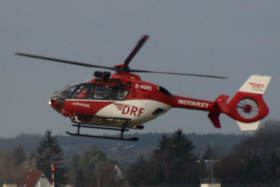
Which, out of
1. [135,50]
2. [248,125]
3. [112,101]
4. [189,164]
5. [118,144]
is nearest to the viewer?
[135,50]

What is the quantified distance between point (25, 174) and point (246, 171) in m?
19.7

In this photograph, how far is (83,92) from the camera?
20.7 m

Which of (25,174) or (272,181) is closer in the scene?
(272,181)

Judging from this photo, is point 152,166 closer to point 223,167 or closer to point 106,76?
point 223,167

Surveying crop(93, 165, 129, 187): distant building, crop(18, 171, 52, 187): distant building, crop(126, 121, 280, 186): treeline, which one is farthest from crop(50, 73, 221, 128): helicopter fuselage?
crop(18, 171, 52, 187): distant building

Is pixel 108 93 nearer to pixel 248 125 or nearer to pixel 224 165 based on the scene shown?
pixel 248 125

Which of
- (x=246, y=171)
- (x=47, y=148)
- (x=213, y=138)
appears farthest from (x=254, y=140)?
(x=213, y=138)

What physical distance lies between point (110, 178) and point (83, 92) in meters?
30.2

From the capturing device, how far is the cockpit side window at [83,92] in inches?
813

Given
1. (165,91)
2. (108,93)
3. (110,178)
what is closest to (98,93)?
(108,93)

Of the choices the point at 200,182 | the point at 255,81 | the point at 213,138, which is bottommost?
the point at 200,182

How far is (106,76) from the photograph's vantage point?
812 inches

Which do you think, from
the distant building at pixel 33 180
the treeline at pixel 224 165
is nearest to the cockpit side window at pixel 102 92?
the treeline at pixel 224 165

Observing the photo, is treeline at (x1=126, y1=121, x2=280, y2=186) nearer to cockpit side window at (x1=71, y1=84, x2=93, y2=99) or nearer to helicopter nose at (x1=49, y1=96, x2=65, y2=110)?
cockpit side window at (x1=71, y1=84, x2=93, y2=99)
